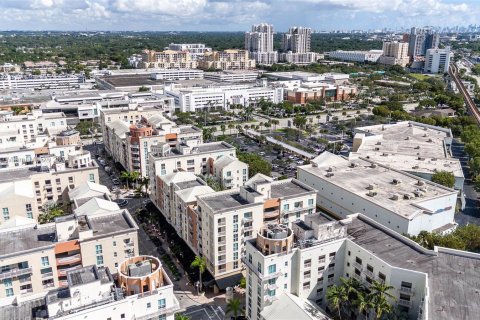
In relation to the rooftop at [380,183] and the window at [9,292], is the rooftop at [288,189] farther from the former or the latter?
the window at [9,292]

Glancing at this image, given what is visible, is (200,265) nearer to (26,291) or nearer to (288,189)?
(288,189)

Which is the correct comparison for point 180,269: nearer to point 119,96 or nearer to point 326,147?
point 326,147

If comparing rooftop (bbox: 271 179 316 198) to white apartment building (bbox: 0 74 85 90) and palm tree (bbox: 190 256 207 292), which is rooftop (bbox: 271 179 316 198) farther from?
white apartment building (bbox: 0 74 85 90)

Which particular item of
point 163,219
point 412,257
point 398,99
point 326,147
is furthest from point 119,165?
point 398,99

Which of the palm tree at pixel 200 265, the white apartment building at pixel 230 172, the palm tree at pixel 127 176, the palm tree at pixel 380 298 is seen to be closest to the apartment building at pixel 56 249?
the palm tree at pixel 200 265

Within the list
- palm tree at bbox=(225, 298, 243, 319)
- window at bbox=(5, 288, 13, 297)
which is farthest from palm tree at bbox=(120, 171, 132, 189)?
palm tree at bbox=(225, 298, 243, 319)

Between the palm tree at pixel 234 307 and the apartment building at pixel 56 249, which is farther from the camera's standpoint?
the palm tree at pixel 234 307
